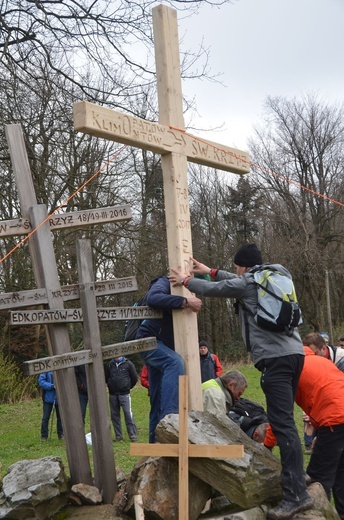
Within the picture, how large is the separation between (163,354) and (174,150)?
5.66 ft

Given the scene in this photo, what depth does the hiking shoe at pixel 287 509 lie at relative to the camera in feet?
15.1

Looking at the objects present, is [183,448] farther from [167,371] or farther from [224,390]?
[224,390]

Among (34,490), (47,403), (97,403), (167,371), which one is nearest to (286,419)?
(167,371)

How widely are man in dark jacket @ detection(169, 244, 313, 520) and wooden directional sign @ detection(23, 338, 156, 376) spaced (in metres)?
0.73

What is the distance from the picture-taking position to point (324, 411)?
5.05m

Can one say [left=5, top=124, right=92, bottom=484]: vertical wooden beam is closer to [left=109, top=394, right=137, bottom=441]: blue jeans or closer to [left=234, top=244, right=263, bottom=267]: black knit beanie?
[left=234, top=244, right=263, bottom=267]: black knit beanie

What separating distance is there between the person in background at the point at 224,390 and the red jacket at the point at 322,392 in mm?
1375

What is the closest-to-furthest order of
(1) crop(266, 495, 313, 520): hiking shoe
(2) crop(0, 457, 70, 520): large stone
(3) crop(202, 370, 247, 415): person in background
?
(1) crop(266, 495, 313, 520): hiking shoe → (2) crop(0, 457, 70, 520): large stone → (3) crop(202, 370, 247, 415): person in background

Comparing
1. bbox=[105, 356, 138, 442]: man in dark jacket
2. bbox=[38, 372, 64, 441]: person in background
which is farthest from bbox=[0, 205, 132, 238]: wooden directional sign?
bbox=[38, 372, 64, 441]: person in background

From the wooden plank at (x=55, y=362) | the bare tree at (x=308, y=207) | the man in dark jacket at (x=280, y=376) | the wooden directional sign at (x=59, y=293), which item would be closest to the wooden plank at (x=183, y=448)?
the man in dark jacket at (x=280, y=376)

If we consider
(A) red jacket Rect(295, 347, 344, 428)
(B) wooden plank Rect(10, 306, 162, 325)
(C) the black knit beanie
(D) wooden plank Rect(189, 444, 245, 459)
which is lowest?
(D) wooden plank Rect(189, 444, 245, 459)

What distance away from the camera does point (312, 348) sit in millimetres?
5820

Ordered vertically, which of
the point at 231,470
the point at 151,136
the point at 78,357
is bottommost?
the point at 231,470

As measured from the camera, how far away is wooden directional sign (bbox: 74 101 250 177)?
4637 mm
